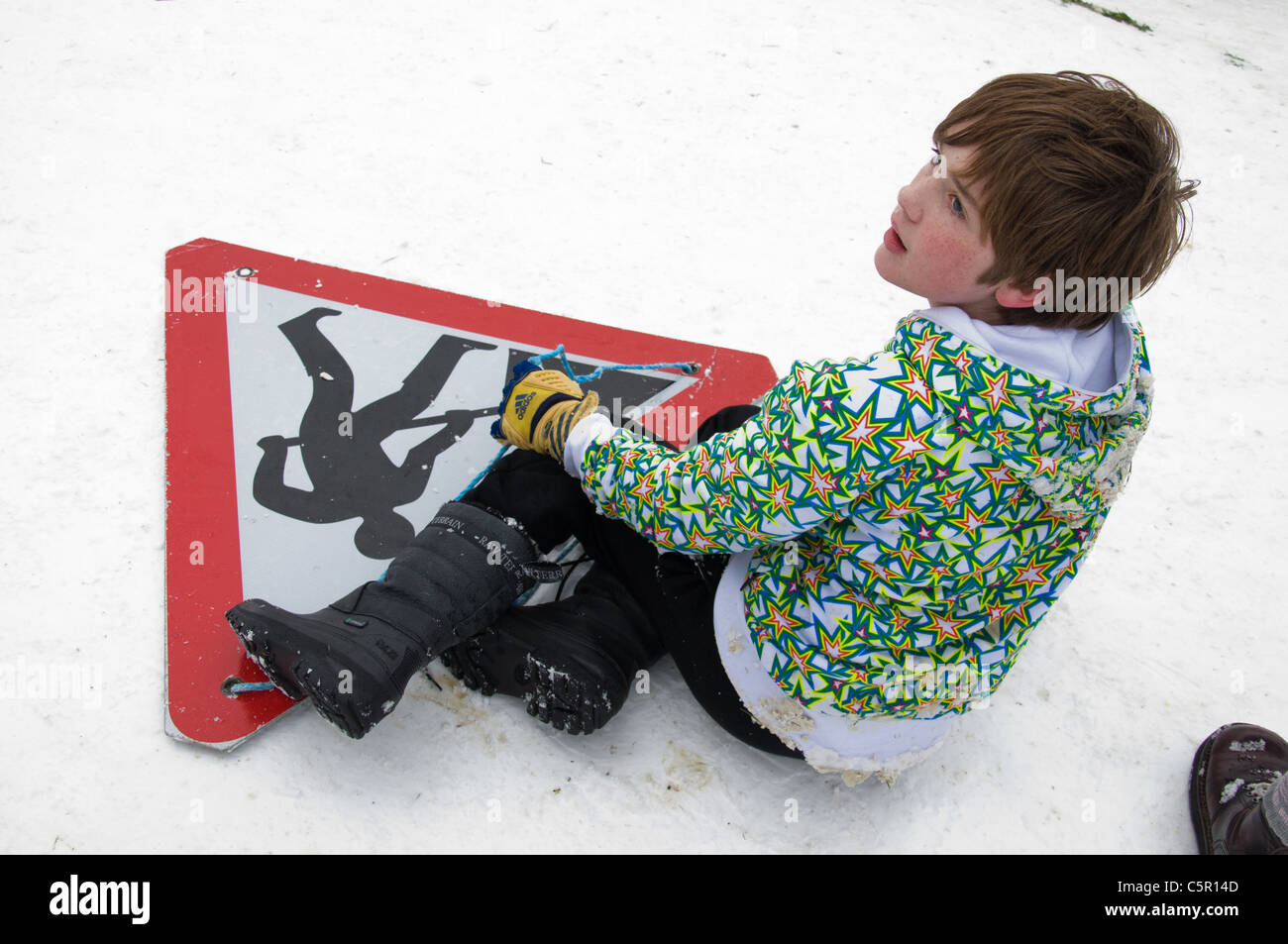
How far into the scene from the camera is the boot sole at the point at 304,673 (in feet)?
3.45

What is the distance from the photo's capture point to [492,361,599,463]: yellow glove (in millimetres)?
1178

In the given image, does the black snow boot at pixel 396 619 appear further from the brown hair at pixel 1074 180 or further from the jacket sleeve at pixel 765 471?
the brown hair at pixel 1074 180

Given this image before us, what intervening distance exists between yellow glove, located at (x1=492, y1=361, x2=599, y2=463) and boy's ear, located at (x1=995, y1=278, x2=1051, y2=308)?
494 mm

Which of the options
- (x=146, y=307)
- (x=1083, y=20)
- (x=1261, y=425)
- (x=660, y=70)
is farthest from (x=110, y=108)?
(x=1083, y=20)

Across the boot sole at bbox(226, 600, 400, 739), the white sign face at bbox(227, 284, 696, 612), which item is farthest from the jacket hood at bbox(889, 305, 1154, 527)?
the white sign face at bbox(227, 284, 696, 612)

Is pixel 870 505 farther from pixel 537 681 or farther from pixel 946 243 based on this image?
pixel 537 681

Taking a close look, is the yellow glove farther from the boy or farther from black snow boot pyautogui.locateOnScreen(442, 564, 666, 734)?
black snow boot pyautogui.locateOnScreen(442, 564, 666, 734)

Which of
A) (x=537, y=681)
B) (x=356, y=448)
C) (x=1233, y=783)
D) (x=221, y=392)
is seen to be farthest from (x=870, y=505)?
(x=221, y=392)

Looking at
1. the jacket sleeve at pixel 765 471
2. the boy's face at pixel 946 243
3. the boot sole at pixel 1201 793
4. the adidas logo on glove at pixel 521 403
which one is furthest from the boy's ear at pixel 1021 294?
the boot sole at pixel 1201 793

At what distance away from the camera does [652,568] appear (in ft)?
3.97

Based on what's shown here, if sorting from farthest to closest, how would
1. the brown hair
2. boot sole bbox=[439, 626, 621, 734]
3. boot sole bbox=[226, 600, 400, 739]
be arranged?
boot sole bbox=[439, 626, 621, 734]
boot sole bbox=[226, 600, 400, 739]
the brown hair

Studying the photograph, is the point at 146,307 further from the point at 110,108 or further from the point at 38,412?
the point at 110,108

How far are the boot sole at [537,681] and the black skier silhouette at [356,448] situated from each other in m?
0.24

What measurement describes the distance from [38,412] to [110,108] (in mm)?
919
